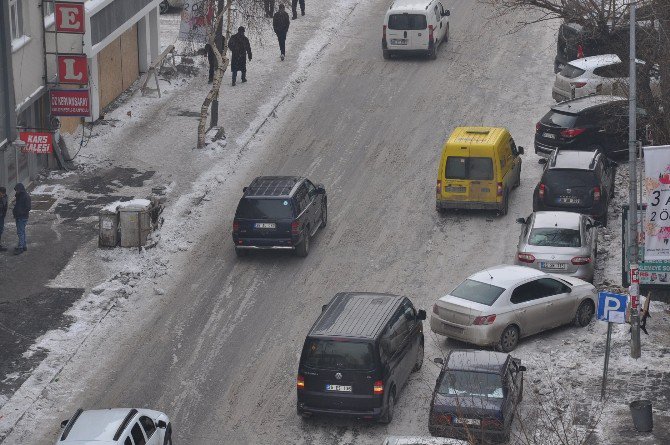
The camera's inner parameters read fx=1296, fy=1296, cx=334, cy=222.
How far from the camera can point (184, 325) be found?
26.9 metres

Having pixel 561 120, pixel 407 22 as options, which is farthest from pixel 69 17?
pixel 561 120

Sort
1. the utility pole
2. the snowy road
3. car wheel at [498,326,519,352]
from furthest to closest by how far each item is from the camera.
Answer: car wheel at [498,326,519,352] → the utility pole → the snowy road

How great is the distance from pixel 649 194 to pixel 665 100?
27.9ft

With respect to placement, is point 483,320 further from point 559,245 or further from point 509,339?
point 559,245

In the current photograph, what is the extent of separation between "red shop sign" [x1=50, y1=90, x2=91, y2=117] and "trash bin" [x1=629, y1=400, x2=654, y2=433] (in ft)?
57.5

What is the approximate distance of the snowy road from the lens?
934 inches

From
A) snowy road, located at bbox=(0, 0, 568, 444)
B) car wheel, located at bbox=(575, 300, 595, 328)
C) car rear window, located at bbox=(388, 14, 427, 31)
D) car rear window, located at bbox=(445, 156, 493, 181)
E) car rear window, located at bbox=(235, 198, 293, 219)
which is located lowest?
snowy road, located at bbox=(0, 0, 568, 444)

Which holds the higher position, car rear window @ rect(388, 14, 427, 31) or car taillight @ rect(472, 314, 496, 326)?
car rear window @ rect(388, 14, 427, 31)

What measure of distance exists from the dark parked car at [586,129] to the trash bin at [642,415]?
13690 mm

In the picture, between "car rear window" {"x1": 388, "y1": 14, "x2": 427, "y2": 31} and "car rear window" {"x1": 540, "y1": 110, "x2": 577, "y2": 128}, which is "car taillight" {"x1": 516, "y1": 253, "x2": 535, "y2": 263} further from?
"car rear window" {"x1": 388, "y1": 14, "x2": 427, "y2": 31}

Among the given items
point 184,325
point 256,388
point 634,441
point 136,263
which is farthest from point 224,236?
point 634,441

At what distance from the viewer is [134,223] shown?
30109mm

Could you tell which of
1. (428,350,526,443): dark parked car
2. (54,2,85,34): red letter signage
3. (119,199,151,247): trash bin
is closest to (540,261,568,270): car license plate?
(428,350,526,443): dark parked car

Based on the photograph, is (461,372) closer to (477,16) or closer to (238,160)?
(238,160)
